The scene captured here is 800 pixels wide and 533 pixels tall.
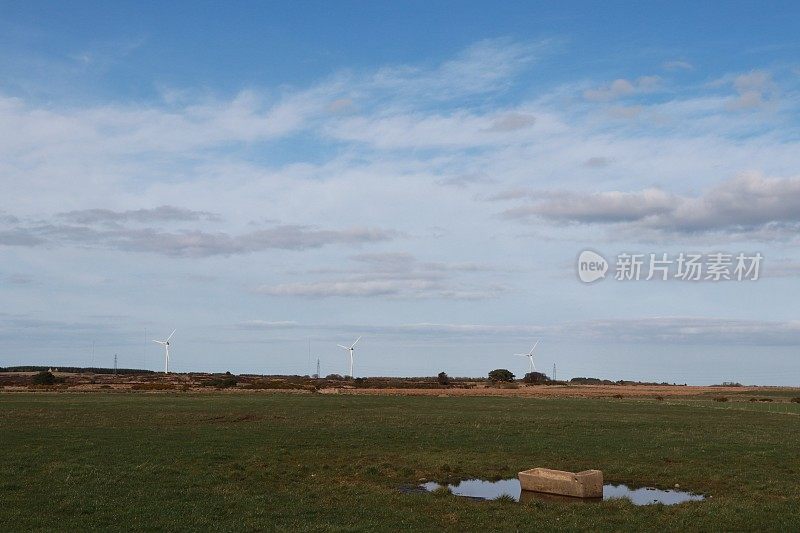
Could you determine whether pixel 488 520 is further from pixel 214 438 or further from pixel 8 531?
pixel 214 438

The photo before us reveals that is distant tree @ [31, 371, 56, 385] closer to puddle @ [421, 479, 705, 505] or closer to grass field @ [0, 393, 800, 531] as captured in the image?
grass field @ [0, 393, 800, 531]

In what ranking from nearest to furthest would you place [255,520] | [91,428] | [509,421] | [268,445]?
[255,520] < [268,445] < [91,428] < [509,421]

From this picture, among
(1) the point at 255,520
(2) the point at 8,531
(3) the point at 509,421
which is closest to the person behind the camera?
(2) the point at 8,531

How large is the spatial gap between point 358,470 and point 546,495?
831 cm

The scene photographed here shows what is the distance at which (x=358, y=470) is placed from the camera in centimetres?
2984

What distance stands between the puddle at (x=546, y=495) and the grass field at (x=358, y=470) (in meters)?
1.08

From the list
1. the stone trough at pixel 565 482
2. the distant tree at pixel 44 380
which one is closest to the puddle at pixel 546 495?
the stone trough at pixel 565 482

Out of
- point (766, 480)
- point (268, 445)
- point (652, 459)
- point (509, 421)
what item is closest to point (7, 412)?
point (268, 445)

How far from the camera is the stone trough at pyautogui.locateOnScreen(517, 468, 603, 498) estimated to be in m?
24.5

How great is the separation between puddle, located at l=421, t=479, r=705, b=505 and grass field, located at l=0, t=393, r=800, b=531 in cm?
108

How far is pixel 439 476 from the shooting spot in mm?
29141

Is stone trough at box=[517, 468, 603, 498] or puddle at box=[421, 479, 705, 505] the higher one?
stone trough at box=[517, 468, 603, 498]

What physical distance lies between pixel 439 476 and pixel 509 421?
2587cm

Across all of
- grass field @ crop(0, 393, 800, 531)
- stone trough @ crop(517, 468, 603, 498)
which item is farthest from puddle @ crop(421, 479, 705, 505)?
grass field @ crop(0, 393, 800, 531)
